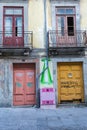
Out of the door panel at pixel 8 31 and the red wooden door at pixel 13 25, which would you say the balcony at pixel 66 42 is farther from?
the door panel at pixel 8 31

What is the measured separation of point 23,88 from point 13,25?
3.41 meters

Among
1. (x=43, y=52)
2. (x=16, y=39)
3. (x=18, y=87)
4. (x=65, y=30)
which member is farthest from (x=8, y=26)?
(x=18, y=87)

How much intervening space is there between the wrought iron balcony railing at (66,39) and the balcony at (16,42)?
1.10 m

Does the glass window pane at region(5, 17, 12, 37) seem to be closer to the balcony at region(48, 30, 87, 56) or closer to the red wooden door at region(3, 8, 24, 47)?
the red wooden door at region(3, 8, 24, 47)

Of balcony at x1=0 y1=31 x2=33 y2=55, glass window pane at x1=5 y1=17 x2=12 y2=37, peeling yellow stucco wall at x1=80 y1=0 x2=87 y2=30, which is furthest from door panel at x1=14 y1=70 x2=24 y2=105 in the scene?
peeling yellow stucco wall at x1=80 y1=0 x2=87 y2=30

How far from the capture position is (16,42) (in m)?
16.1

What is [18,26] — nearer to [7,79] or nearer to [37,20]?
[37,20]

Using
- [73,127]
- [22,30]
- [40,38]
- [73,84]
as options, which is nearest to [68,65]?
[73,84]

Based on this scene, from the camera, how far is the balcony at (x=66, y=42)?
1588 centimetres

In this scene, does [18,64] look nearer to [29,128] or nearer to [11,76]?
[11,76]

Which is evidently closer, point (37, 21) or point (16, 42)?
point (16, 42)

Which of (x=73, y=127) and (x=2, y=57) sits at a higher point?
(x=2, y=57)

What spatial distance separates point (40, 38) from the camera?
16250 mm

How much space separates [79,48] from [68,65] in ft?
4.03
